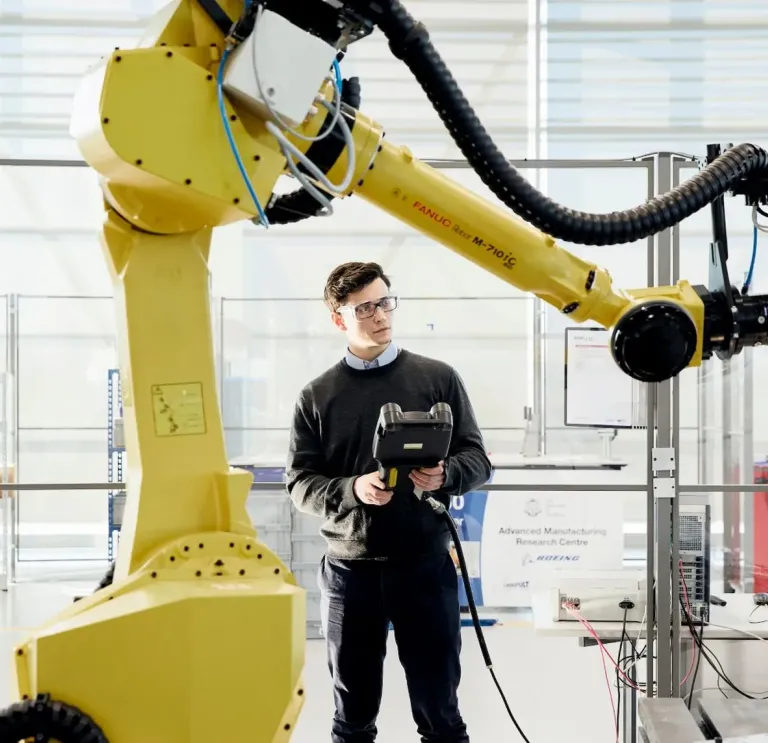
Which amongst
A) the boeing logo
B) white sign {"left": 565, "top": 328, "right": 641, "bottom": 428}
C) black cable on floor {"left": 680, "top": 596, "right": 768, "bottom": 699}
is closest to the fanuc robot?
black cable on floor {"left": 680, "top": 596, "right": 768, "bottom": 699}

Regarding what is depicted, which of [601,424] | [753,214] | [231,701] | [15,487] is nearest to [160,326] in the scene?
[231,701]

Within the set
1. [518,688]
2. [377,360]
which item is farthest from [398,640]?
[518,688]

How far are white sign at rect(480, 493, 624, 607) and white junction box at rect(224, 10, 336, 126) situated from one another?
4.31 meters

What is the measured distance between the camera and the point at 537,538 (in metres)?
5.12

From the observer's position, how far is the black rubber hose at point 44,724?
910 mm

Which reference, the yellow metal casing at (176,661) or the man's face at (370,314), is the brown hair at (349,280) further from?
the yellow metal casing at (176,661)

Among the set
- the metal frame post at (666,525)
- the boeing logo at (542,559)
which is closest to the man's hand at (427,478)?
the metal frame post at (666,525)

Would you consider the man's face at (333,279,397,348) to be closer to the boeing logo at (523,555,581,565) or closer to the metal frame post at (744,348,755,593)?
the boeing logo at (523,555,581,565)

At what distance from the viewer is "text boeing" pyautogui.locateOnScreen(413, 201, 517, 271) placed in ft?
3.91

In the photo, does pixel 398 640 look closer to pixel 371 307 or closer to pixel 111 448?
pixel 371 307

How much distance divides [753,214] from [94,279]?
8.96 m

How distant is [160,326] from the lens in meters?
1.09

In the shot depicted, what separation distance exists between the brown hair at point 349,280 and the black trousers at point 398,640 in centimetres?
72

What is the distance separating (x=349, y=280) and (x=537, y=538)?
3.28 metres
